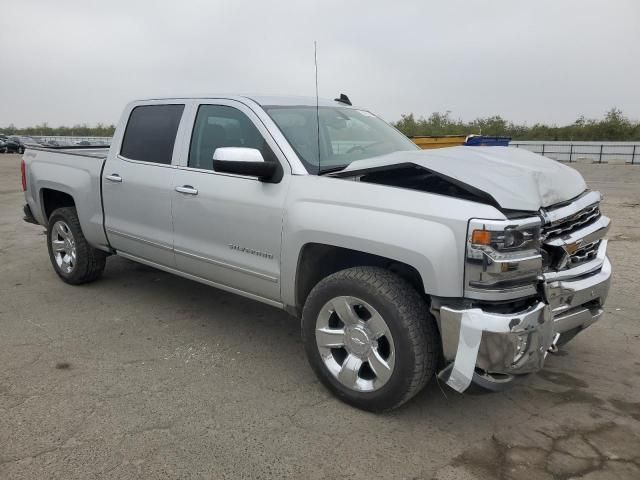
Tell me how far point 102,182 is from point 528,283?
12.1 ft

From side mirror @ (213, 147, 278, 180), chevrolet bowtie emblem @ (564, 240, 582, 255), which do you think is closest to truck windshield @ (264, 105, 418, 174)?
side mirror @ (213, 147, 278, 180)

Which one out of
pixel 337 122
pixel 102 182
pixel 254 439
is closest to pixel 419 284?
pixel 254 439

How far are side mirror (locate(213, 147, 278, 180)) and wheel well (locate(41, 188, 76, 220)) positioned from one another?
302cm

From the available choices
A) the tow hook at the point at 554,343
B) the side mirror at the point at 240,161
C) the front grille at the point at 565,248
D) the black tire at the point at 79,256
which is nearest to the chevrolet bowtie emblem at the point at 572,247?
the front grille at the point at 565,248

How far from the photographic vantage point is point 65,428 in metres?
2.93

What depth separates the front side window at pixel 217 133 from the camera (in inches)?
148

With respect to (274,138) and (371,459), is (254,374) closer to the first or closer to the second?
(371,459)

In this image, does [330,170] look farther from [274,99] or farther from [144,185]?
[144,185]

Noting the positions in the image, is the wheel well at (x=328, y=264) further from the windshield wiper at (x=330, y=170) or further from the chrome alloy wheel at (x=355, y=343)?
the windshield wiper at (x=330, y=170)

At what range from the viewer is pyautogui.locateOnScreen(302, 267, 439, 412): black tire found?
9.19 ft

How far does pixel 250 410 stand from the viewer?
124 inches

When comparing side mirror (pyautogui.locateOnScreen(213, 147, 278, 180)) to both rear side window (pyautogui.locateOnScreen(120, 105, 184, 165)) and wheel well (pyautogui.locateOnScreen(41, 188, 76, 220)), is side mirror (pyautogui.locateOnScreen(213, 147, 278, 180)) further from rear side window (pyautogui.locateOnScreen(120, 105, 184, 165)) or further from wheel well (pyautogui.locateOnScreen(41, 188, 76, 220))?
wheel well (pyautogui.locateOnScreen(41, 188, 76, 220))

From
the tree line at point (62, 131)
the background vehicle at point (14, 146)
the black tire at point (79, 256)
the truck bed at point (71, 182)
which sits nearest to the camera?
the truck bed at point (71, 182)

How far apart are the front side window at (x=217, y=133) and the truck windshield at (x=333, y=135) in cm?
20
